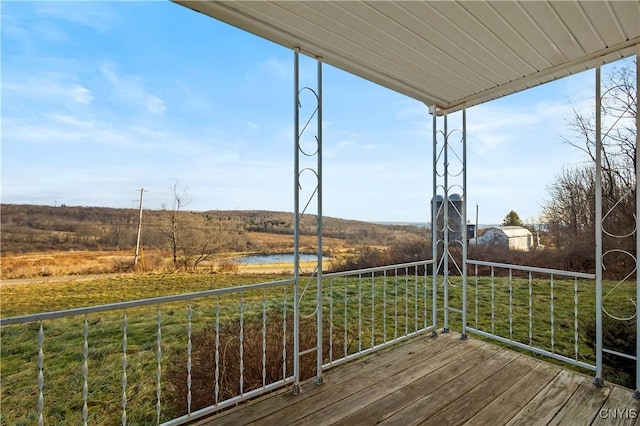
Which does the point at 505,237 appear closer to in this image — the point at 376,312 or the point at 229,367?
the point at 376,312

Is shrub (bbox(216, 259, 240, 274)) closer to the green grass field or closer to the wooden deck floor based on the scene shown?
the green grass field

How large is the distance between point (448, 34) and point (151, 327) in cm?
514

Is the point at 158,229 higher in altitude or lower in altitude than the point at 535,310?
higher

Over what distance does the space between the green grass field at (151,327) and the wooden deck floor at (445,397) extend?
37 centimetres

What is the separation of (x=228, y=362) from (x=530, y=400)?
2.31 meters

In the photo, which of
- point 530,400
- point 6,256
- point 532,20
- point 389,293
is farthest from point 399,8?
point 6,256

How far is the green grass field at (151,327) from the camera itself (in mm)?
3029

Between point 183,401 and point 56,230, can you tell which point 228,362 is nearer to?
point 183,401

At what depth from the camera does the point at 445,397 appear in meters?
1.94

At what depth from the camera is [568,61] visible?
208 centimetres

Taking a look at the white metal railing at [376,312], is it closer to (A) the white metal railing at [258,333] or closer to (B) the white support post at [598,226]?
(A) the white metal railing at [258,333]

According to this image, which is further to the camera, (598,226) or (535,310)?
(535,310)

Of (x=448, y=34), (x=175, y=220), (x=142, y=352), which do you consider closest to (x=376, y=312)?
(x=142, y=352)

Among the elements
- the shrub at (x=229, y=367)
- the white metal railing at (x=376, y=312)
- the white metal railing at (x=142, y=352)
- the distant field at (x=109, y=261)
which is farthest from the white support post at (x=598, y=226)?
the distant field at (x=109, y=261)
